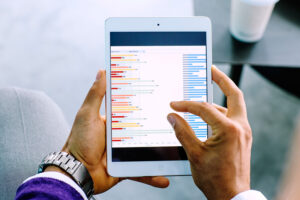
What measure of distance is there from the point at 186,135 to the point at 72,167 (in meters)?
0.29

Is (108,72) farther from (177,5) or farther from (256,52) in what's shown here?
(177,5)

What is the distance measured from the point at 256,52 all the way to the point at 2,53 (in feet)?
4.06

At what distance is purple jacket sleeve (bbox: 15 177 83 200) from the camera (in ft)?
2.05

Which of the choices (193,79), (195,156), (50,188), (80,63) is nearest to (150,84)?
(193,79)

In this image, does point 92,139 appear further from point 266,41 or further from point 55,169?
point 266,41

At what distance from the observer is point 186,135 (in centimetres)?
67

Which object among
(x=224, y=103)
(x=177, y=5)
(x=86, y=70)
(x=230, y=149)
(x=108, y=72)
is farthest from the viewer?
(x=177, y=5)

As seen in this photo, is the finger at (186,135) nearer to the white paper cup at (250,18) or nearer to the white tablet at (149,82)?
the white tablet at (149,82)

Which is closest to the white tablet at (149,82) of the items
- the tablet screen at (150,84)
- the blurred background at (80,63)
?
the tablet screen at (150,84)

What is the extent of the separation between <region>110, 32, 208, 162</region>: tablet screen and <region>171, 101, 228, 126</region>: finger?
0.10 meters

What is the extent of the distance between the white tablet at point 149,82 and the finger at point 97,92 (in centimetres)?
2

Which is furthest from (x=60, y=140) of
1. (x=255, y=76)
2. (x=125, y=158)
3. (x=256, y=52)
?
(x=255, y=76)

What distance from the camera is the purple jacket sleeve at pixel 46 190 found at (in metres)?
0.63

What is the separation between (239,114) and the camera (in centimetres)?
68
